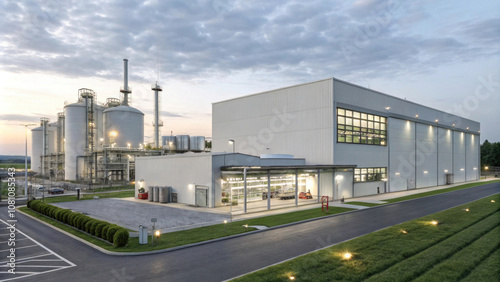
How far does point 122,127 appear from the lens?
71312mm

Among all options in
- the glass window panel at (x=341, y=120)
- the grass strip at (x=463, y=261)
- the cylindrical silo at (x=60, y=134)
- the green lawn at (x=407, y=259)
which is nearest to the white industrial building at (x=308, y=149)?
the glass window panel at (x=341, y=120)

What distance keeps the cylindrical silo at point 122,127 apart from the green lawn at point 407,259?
65141 millimetres

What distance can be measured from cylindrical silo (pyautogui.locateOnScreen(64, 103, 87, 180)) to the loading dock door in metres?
54.8

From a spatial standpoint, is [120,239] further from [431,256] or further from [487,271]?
[487,271]

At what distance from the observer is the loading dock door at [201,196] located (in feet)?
101

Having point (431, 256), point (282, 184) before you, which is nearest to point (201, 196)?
point (282, 184)

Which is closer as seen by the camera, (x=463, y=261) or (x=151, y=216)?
(x=463, y=261)

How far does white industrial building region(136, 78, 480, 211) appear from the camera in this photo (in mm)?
32188

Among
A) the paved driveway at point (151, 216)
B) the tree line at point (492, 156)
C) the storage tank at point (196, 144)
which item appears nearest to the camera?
the paved driveway at point (151, 216)

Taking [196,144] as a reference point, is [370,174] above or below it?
below

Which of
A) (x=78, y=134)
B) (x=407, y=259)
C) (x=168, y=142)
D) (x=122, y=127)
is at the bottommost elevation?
(x=407, y=259)

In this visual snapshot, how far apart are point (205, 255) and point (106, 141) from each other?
65.5m

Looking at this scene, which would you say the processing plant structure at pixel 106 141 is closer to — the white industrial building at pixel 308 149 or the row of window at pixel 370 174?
the white industrial building at pixel 308 149

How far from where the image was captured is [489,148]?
120 meters
